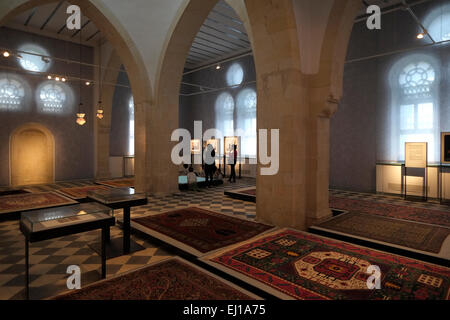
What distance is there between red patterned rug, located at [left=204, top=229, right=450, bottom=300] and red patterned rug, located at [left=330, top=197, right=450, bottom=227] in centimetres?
289

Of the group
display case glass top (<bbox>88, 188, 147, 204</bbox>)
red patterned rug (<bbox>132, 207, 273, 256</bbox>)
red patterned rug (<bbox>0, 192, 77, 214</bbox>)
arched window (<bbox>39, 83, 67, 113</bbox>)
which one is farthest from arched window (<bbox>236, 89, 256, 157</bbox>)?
display case glass top (<bbox>88, 188, 147, 204</bbox>)

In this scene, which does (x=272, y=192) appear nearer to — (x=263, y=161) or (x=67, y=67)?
(x=263, y=161)

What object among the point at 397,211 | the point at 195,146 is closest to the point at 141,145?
the point at 195,146

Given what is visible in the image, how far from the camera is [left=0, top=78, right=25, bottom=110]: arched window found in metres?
11.8

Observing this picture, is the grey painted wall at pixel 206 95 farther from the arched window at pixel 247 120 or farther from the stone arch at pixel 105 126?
the stone arch at pixel 105 126

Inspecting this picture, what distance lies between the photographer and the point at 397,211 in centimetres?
679

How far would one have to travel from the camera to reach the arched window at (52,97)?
12852 mm

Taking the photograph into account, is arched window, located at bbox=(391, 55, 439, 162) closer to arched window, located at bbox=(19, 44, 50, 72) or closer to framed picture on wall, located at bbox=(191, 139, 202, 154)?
framed picture on wall, located at bbox=(191, 139, 202, 154)

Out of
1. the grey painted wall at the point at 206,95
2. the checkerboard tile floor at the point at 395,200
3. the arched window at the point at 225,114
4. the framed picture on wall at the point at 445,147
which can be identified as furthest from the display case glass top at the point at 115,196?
the arched window at the point at 225,114

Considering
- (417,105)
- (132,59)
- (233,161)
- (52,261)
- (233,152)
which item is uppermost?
(132,59)

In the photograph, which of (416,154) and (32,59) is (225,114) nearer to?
(32,59)

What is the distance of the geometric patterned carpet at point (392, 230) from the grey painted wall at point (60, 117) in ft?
42.0

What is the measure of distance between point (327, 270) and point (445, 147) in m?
7.49
